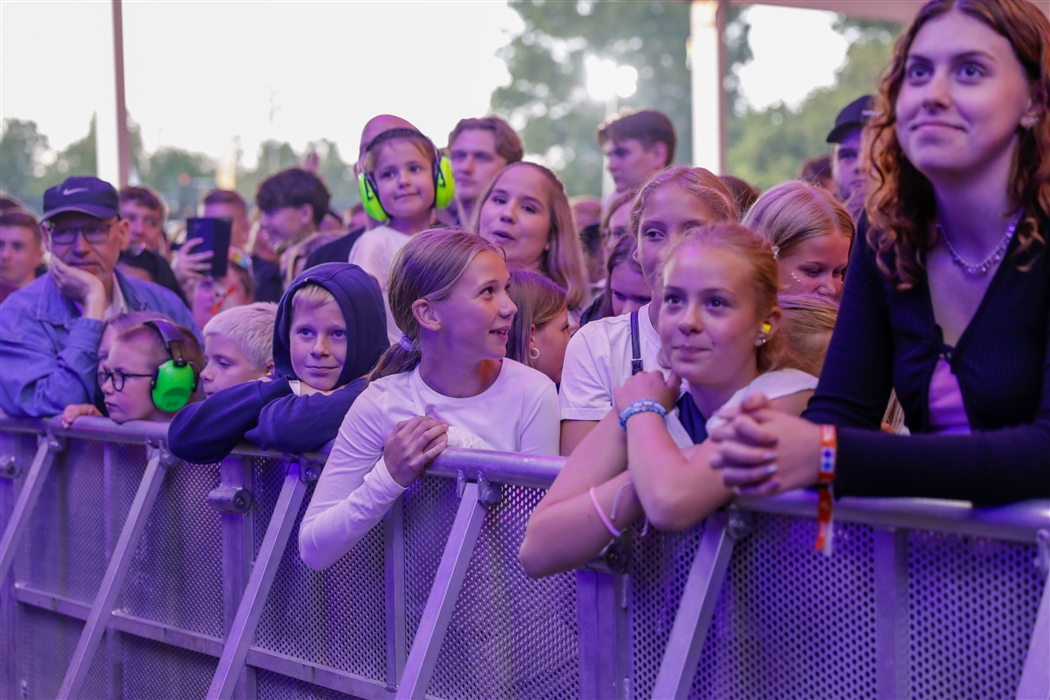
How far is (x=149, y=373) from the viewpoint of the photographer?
3.95 m

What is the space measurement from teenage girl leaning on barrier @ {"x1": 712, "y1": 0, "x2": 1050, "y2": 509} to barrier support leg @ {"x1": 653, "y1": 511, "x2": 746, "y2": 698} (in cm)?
28

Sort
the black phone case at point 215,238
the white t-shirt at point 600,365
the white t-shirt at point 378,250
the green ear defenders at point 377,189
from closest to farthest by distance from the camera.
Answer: the white t-shirt at point 600,365, the white t-shirt at point 378,250, the green ear defenders at point 377,189, the black phone case at point 215,238

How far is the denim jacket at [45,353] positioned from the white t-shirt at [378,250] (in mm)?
1041

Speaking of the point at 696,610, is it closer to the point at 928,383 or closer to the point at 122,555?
the point at 928,383

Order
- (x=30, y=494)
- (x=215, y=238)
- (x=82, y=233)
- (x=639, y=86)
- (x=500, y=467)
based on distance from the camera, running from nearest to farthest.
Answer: (x=500, y=467)
(x=30, y=494)
(x=82, y=233)
(x=215, y=238)
(x=639, y=86)

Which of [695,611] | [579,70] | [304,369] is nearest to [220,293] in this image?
[304,369]

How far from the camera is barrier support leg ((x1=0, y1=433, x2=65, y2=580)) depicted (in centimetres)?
412

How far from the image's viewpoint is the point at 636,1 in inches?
1415

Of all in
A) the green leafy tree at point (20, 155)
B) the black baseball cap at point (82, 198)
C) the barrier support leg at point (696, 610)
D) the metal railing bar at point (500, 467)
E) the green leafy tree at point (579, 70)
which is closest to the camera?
the barrier support leg at point (696, 610)

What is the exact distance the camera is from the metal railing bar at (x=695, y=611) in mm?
2027

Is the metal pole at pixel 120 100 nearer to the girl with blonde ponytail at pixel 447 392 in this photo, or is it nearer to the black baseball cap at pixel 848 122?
the black baseball cap at pixel 848 122

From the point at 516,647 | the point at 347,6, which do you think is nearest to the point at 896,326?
the point at 516,647

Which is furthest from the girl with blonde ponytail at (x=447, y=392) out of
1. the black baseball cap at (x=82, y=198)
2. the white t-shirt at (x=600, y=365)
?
the black baseball cap at (x=82, y=198)

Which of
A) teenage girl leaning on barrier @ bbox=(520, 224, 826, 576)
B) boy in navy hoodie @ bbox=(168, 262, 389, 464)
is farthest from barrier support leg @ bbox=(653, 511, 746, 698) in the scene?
boy in navy hoodie @ bbox=(168, 262, 389, 464)
